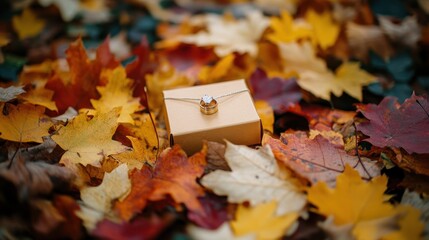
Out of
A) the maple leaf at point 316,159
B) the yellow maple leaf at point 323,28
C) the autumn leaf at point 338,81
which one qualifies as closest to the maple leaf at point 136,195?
the maple leaf at point 316,159

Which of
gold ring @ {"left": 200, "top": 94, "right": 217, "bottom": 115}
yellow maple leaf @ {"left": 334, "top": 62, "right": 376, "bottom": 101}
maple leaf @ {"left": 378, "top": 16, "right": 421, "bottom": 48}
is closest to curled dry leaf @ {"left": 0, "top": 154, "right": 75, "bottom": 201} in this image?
gold ring @ {"left": 200, "top": 94, "right": 217, "bottom": 115}

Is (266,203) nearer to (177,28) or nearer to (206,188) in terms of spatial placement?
(206,188)

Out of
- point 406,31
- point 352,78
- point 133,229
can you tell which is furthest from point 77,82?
point 406,31

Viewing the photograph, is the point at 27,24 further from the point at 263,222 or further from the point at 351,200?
the point at 351,200

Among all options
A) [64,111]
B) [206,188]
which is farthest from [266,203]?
[64,111]

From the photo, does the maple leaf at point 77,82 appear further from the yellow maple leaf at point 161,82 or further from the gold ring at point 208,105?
the gold ring at point 208,105

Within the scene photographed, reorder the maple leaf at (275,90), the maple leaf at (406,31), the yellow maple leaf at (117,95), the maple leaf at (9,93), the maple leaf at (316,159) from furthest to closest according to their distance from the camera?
the maple leaf at (406,31) < the maple leaf at (275,90) < the yellow maple leaf at (117,95) < the maple leaf at (9,93) < the maple leaf at (316,159)
